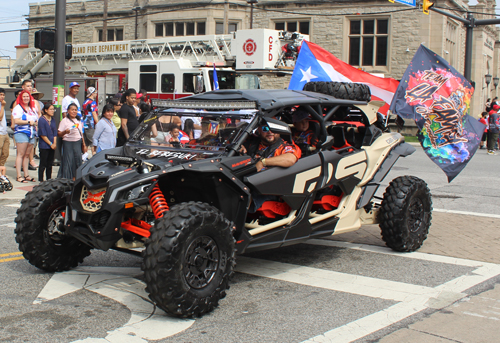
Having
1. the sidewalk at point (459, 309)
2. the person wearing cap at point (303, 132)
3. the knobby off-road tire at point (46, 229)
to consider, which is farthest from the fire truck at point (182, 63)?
the knobby off-road tire at point (46, 229)

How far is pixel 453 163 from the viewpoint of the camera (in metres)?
7.65

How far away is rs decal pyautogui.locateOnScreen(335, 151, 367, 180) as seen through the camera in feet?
20.6

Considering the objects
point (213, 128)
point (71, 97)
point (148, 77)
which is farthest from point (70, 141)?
point (148, 77)

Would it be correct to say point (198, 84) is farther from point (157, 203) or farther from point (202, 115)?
point (157, 203)

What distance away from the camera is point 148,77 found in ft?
74.9

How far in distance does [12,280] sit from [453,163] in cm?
545

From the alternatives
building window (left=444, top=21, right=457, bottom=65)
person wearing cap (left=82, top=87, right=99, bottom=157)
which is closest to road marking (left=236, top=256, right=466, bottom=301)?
person wearing cap (left=82, top=87, right=99, bottom=157)

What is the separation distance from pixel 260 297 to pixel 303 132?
7.26 ft

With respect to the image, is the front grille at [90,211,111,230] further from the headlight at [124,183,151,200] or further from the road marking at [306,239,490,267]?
the road marking at [306,239,490,267]

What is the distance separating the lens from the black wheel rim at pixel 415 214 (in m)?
7.01

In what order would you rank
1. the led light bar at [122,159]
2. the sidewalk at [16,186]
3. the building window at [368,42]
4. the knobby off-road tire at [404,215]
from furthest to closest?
1. the building window at [368,42]
2. the sidewalk at [16,186]
3. the knobby off-road tire at [404,215]
4. the led light bar at [122,159]

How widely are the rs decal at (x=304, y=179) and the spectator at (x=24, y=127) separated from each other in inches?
315

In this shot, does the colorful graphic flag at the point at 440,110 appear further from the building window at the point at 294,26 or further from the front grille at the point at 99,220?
the building window at the point at 294,26

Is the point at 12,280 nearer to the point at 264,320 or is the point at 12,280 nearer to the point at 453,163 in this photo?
the point at 264,320
